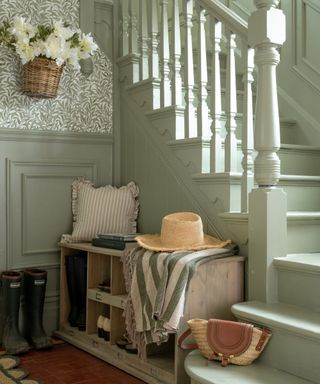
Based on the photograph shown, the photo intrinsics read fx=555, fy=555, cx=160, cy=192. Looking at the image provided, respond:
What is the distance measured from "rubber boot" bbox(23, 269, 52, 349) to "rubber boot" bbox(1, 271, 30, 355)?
0.30 feet

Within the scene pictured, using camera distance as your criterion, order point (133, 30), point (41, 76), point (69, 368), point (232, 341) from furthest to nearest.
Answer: point (133, 30)
point (41, 76)
point (69, 368)
point (232, 341)

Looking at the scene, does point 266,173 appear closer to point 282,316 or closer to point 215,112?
point 215,112

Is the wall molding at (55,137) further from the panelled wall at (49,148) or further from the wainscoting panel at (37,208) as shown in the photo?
the wainscoting panel at (37,208)

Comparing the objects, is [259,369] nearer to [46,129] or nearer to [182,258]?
[182,258]

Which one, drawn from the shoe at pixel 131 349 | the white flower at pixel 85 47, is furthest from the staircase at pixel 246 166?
the shoe at pixel 131 349

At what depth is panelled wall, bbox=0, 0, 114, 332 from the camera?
341 cm

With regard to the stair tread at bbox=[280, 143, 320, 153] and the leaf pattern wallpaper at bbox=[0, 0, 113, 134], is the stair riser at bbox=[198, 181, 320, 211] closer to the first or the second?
the stair tread at bbox=[280, 143, 320, 153]

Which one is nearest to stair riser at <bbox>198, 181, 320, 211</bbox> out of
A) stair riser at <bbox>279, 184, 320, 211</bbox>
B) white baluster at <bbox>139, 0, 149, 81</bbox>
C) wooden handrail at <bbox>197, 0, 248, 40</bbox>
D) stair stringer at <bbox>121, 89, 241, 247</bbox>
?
stair riser at <bbox>279, 184, 320, 211</bbox>

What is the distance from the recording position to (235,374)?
6.89ft

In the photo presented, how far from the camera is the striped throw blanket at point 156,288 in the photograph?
2.37m

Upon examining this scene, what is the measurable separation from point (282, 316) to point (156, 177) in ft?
4.45

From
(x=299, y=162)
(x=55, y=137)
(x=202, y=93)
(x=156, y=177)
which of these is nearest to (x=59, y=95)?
(x=55, y=137)

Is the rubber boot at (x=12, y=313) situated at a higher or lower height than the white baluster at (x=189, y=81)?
lower

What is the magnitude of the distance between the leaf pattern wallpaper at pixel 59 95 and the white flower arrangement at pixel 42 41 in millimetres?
206
